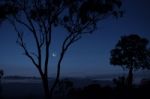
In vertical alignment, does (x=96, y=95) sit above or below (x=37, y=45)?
below

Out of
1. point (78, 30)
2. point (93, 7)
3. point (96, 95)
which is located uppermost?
point (93, 7)

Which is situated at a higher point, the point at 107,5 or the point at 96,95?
the point at 107,5

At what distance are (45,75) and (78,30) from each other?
4.79 meters

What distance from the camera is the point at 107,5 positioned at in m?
25.3

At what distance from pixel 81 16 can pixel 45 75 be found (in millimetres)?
6028

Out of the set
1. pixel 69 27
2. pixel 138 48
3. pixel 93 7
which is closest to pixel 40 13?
pixel 69 27

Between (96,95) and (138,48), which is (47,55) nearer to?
(96,95)

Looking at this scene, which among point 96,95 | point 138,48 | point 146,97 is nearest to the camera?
point 146,97

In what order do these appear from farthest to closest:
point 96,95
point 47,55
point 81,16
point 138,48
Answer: point 138,48
point 96,95
point 81,16
point 47,55

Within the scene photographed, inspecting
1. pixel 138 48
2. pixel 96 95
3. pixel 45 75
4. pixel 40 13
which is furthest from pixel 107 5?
pixel 138 48

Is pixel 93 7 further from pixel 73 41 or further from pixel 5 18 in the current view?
pixel 5 18

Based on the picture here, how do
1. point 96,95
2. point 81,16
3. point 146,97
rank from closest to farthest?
point 81,16 < point 146,97 < point 96,95

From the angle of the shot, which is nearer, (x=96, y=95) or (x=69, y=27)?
(x=69, y=27)

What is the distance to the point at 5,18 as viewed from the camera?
1016 inches
